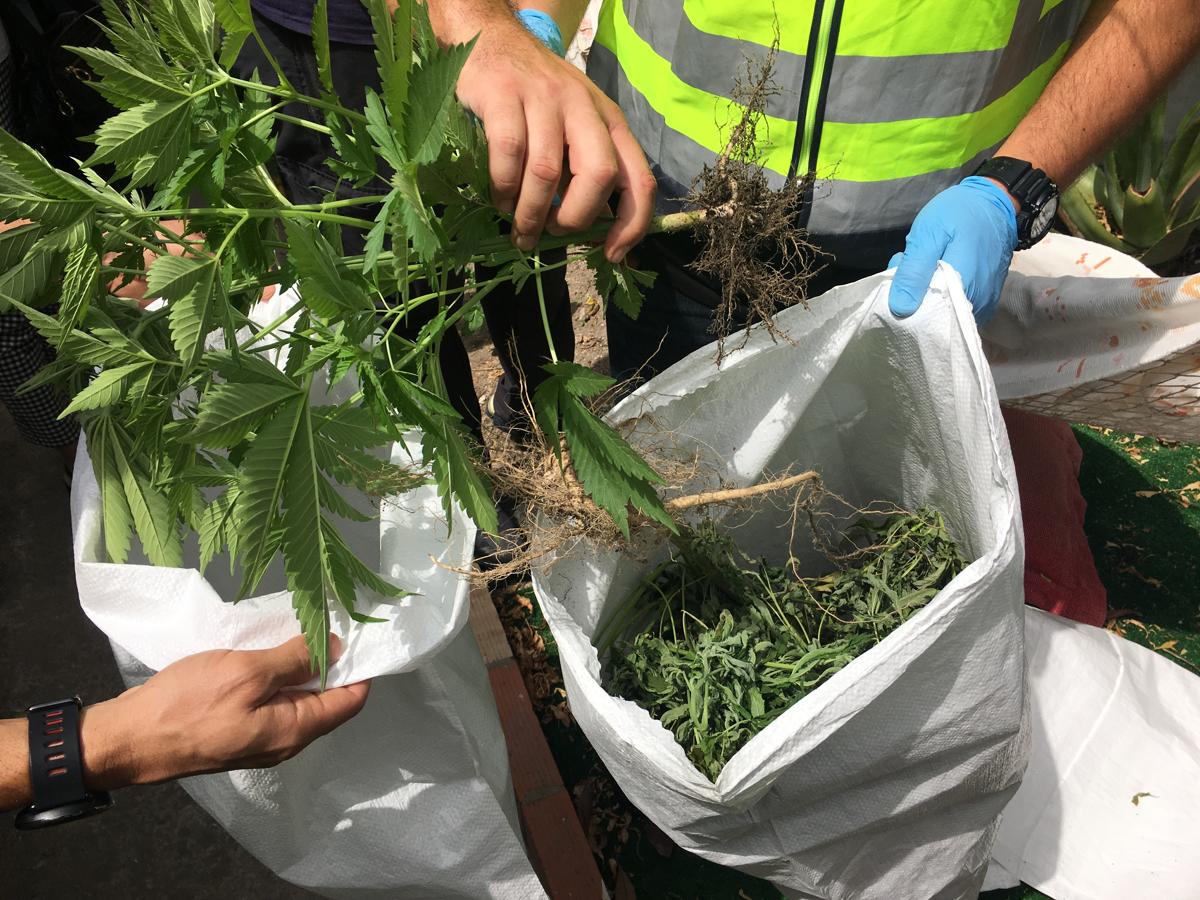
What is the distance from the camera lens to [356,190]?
4.42 feet

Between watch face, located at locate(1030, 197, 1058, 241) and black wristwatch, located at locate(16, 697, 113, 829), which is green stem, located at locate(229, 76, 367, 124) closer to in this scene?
black wristwatch, located at locate(16, 697, 113, 829)

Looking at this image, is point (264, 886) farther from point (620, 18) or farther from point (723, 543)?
point (620, 18)

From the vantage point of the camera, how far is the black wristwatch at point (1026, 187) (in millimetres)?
1044

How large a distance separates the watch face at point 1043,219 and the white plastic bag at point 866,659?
21 cm

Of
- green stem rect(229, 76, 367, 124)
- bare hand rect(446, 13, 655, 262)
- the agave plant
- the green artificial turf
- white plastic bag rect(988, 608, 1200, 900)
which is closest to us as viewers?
green stem rect(229, 76, 367, 124)

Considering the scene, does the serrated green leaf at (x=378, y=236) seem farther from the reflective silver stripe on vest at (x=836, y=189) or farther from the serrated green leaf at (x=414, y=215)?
the reflective silver stripe on vest at (x=836, y=189)

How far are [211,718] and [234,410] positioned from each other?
1.10 feet

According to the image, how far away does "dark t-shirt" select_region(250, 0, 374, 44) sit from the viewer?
4.11 feet

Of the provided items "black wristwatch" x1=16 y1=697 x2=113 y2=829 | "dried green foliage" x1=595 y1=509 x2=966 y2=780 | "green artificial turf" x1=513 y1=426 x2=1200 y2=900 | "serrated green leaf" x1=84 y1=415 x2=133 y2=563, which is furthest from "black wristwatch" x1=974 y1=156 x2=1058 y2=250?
"black wristwatch" x1=16 y1=697 x2=113 y2=829

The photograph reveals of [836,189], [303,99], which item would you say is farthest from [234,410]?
[836,189]

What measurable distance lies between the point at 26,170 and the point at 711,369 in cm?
70

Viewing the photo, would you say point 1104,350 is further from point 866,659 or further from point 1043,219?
point 866,659

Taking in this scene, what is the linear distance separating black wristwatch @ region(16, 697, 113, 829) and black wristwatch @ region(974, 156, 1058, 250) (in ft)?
3.98

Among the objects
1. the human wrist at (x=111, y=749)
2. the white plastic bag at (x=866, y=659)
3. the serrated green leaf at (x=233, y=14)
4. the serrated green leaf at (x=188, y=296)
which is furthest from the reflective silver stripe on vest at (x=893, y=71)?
the human wrist at (x=111, y=749)
